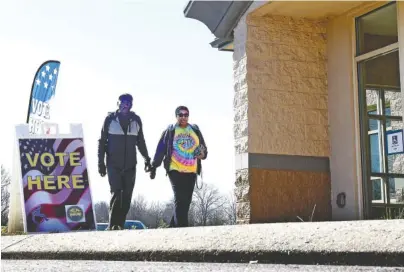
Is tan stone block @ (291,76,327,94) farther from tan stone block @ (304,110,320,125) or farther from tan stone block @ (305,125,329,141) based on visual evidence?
tan stone block @ (305,125,329,141)

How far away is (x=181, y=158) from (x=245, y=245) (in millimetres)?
3095

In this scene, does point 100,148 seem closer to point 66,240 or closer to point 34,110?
point 66,240

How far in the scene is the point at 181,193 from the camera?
791cm

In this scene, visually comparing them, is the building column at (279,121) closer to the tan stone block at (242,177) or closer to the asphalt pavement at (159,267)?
the tan stone block at (242,177)

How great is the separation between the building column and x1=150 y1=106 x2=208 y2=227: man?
3.29ft

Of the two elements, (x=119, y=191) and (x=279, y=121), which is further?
(x=279, y=121)

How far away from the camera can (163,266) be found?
477 centimetres

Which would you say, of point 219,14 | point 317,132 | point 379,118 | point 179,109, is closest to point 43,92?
point 219,14

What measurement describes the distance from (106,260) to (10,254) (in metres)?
1.16

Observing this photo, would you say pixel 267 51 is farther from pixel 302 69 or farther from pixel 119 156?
pixel 119 156

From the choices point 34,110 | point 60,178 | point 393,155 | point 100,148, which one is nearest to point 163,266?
point 100,148

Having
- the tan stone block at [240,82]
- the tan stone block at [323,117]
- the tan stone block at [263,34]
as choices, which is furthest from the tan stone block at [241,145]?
the tan stone block at [263,34]

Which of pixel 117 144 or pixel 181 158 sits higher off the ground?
pixel 117 144

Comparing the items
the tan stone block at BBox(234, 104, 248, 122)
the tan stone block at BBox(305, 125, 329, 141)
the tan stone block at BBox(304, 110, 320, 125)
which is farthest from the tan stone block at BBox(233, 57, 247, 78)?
the tan stone block at BBox(305, 125, 329, 141)
